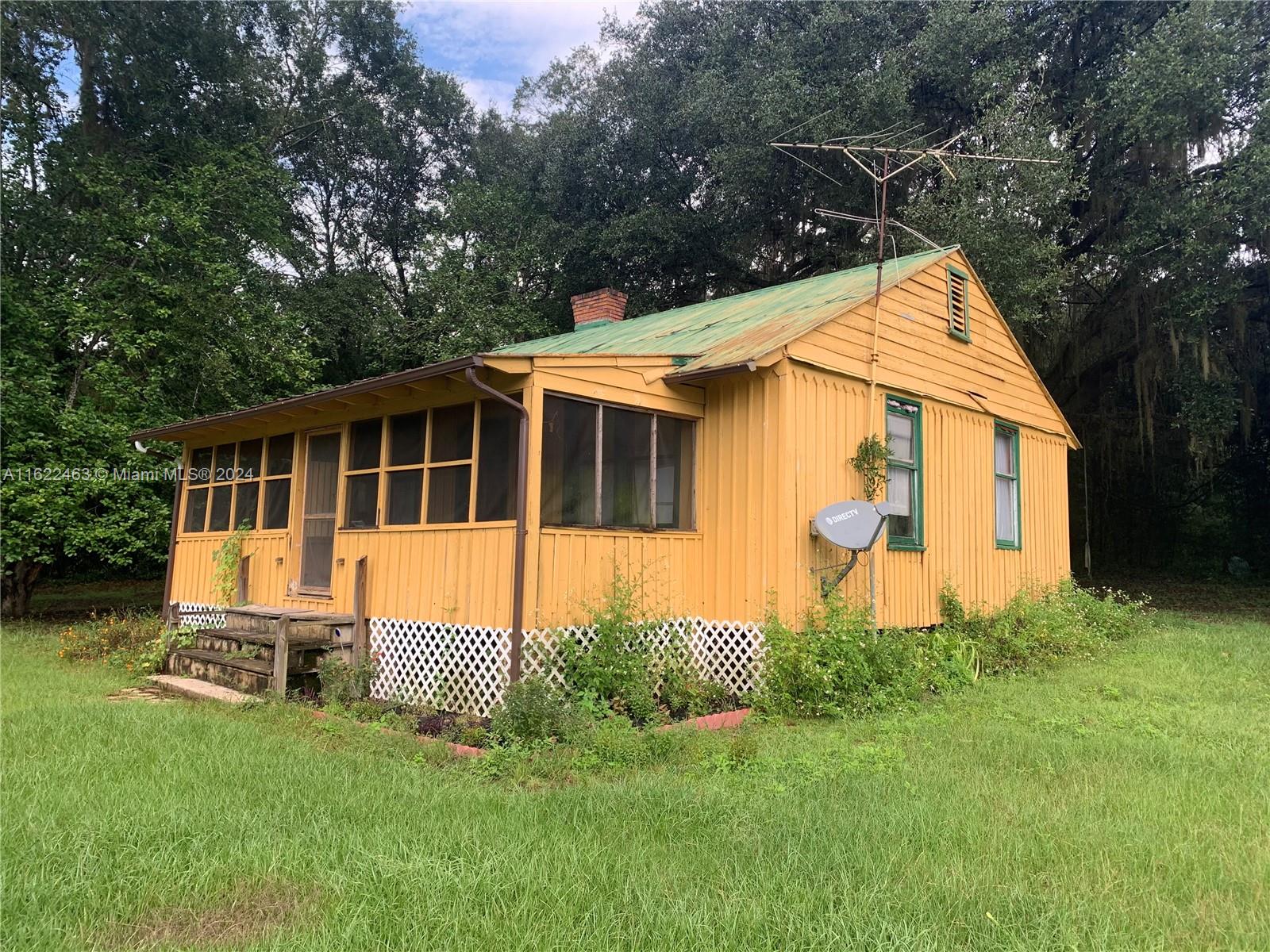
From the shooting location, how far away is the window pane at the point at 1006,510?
440 inches

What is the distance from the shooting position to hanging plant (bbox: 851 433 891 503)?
8633 mm

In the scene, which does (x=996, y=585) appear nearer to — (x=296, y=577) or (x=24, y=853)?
(x=296, y=577)

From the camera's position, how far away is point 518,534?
6.87 meters

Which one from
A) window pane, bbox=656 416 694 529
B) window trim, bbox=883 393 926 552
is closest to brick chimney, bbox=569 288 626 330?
window trim, bbox=883 393 926 552

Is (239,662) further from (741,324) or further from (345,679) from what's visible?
(741,324)

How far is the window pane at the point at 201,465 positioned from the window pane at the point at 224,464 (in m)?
0.20

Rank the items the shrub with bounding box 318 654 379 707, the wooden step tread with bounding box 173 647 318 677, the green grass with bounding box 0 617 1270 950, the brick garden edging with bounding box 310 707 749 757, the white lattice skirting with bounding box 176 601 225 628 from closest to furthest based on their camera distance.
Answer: the green grass with bounding box 0 617 1270 950 → the brick garden edging with bounding box 310 707 749 757 → the shrub with bounding box 318 654 379 707 → the wooden step tread with bounding box 173 647 318 677 → the white lattice skirting with bounding box 176 601 225 628

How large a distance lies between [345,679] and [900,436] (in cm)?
646

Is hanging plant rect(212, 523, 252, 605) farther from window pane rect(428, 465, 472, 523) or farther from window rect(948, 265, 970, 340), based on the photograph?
window rect(948, 265, 970, 340)

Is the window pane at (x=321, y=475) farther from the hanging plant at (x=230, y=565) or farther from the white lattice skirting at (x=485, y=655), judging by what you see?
the white lattice skirting at (x=485, y=655)

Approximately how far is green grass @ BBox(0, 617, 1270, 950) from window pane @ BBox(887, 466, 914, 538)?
3.25 metres

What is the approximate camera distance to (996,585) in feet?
35.4

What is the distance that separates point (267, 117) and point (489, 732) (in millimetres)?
22038

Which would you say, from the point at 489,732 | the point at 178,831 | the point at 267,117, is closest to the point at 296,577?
the point at 489,732
